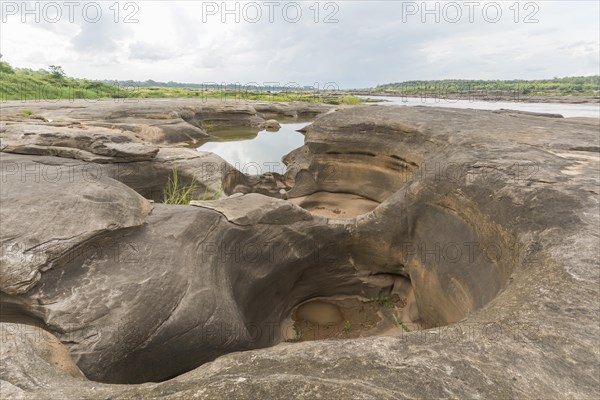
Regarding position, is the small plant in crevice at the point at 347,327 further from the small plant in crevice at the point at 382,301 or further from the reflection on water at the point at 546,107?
the reflection on water at the point at 546,107

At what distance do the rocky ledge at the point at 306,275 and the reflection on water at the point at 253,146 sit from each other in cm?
546

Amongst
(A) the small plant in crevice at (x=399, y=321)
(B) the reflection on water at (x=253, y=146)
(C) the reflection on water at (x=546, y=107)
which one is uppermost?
(C) the reflection on water at (x=546, y=107)

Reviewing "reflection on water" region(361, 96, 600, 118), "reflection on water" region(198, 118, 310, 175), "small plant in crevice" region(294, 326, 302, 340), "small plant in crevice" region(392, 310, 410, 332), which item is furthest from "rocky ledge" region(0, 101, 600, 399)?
"reflection on water" region(361, 96, 600, 118)

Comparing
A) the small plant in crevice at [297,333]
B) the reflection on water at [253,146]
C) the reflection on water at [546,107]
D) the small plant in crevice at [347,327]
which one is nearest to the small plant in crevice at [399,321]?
the small plant in crevice at [347,327]

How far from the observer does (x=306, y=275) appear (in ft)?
22.4

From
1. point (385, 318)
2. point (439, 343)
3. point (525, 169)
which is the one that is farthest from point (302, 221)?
point (439, 343)

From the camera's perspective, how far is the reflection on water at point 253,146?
14234 millimetres

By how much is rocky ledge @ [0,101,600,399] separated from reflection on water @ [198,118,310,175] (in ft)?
17.9


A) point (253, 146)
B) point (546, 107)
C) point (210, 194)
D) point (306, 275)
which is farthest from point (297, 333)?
point (546, 107)

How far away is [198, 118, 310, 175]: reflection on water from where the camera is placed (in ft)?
46.7

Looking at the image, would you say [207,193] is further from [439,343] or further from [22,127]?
[439,343]

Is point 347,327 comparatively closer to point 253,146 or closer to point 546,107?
point 253,146

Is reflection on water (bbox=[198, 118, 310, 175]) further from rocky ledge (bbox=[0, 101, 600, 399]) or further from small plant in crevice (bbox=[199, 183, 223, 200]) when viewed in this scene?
rocky ledge (bbox=[0, 101, 600, 399])

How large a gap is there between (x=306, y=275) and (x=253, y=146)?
45.0 feet
